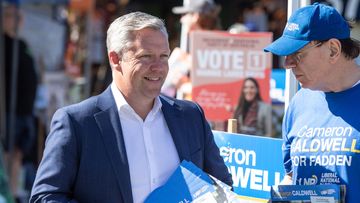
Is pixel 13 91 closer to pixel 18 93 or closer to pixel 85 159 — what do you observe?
pixel 18 93

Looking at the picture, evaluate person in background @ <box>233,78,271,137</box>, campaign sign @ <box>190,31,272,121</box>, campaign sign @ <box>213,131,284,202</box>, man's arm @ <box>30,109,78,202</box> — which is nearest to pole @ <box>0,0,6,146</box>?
campaign sign @ <box>190,31,272,121</box>

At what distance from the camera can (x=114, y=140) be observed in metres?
3.69

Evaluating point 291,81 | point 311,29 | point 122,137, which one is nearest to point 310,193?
point 311,29

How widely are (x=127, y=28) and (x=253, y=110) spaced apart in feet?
12.7

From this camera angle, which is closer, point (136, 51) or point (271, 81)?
point (136, 51)

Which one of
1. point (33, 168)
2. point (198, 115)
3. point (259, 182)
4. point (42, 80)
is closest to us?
point (198, 115)

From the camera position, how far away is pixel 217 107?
7.38 metres

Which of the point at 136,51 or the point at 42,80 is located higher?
the point at 136,51

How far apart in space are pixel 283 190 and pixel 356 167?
307mm

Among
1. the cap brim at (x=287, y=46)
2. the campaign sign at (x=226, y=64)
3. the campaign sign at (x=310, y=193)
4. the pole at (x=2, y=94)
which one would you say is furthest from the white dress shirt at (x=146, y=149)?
the pole at (x=2, y=94)

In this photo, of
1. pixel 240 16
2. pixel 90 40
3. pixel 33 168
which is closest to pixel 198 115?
pixel 33 168

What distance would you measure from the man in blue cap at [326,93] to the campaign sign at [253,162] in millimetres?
766

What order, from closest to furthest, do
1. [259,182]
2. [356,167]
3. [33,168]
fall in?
[356,167] < [259,182] < [33,168]

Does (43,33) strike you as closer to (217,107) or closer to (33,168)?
(33,168)
